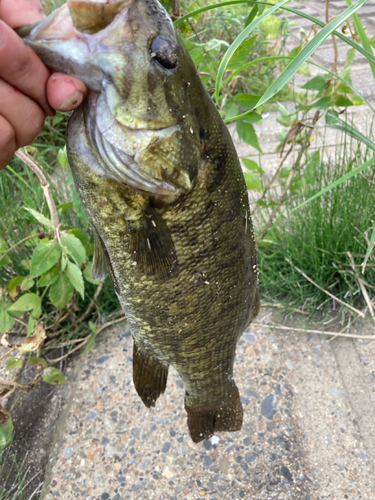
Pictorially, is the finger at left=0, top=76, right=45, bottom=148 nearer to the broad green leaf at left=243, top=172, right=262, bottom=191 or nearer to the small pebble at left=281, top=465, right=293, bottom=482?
the broad green leaf at left=243, top=172, right=262, bottom=191

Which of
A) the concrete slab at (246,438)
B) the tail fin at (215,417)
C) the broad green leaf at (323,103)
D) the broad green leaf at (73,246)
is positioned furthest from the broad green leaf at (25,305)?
the broad green leaf at (323,103)

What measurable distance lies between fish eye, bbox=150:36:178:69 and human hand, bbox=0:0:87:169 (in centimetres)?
15

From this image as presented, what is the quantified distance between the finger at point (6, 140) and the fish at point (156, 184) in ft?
0.38

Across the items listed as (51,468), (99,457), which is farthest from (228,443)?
(51,468)

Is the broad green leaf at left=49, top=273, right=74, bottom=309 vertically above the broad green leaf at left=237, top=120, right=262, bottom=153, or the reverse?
the broad green leaf at left=237, top=120, right=262, bottom=153

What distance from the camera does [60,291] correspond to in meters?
1.55

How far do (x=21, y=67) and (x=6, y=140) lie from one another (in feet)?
0.46

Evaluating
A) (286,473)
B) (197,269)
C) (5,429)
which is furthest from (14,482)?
(197,269)

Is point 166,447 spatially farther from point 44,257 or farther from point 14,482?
point 44,257

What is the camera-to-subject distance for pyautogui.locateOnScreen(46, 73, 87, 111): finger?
26.7 inches

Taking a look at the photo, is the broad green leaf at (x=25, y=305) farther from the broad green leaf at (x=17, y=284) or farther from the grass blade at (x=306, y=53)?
the grass blade at (x=306, y=53)

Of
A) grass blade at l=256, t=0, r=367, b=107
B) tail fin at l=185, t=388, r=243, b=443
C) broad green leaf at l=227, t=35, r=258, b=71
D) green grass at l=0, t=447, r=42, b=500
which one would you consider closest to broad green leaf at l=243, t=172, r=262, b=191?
broad green leaf at l=227, t=35, r=258, b=71

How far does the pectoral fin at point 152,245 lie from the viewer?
2.85 ft

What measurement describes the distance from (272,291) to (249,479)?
102 cm
